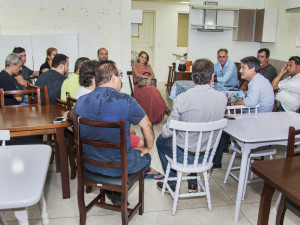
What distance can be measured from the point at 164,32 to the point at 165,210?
707cm

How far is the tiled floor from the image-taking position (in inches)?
87.1

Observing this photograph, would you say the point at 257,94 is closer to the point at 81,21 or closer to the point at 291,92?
the point at 291,92

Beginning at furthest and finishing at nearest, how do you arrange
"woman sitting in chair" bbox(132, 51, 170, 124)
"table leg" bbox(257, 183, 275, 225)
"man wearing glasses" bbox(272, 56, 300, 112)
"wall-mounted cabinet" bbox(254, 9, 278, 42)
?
"wall-mounted cabinet" bbox(254, 9, 278, 42), "woman sitting in chair" bbox(132, 51, 170, 124), "man wearing glasses" bbox(272, 56, 300, 112), "table leg" bbox(257, 183, 275, 225)

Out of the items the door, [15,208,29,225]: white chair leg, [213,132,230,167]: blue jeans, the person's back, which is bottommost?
[213,132,230,167]: blue jeans

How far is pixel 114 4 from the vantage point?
5.50 m

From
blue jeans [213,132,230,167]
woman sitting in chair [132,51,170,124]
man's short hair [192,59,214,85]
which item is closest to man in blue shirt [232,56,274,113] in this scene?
blue jeans [213,132,230,167]

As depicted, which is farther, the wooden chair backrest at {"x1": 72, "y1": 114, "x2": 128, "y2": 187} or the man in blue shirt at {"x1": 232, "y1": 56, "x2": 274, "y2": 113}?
the man in blue shirt at {"x1": 232, "y1": 56, "x2": 274, "y2": 113}

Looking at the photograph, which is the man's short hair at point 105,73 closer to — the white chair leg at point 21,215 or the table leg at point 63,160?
the table leg at point 63,160

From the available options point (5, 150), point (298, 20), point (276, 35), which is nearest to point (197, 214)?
point (5, 150)

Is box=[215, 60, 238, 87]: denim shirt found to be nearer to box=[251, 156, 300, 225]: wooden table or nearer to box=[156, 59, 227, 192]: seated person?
box=[156, 59, 227, 192]: seated person

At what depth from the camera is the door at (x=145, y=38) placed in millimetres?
8578

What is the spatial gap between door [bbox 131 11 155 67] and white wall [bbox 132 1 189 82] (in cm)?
17

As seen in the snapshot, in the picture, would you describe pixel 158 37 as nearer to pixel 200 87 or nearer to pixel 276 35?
pixel 276 35

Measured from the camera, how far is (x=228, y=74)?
14.5 ft
